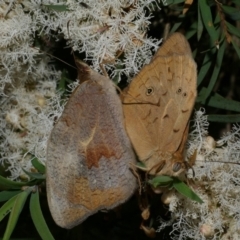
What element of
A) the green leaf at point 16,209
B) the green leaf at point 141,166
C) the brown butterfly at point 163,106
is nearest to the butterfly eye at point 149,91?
the brown butterfly at point 163,106

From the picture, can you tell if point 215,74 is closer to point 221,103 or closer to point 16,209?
point 221,103

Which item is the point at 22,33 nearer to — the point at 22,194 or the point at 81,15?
the point at 81,15

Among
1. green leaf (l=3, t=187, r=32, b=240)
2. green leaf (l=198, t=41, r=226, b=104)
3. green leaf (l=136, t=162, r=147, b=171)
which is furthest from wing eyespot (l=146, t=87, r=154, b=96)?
green leaf (l=3, t=187, r=32, b=240)

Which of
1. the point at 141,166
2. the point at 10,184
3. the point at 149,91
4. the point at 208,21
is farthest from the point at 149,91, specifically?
the point at 10,184

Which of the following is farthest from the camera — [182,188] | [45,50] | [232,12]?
[45,50]

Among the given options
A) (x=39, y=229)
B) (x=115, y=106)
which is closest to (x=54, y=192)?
(x=39, y=229)

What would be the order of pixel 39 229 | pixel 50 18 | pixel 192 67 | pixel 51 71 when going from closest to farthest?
pixel 192 67
pixel 39 229
pixel 50 18
pixel 51 71

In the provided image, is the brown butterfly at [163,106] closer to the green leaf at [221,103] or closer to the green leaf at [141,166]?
the green leaf at [141,166]
